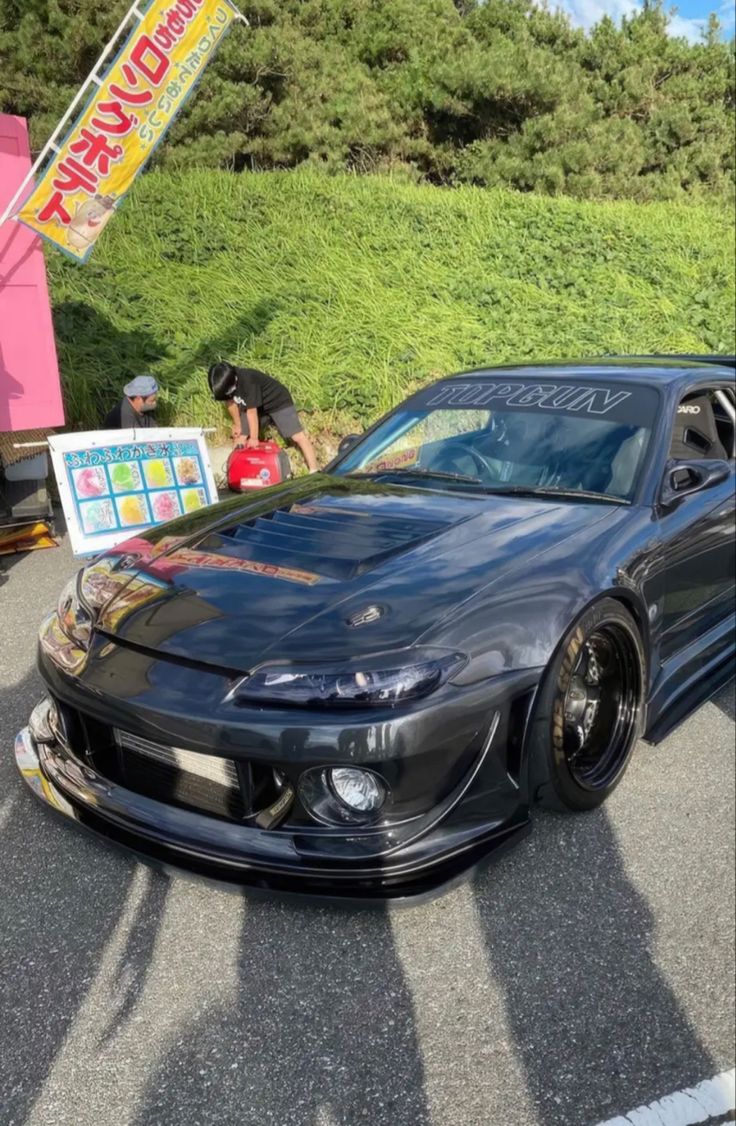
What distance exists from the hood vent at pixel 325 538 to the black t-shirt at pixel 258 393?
415 centimetres

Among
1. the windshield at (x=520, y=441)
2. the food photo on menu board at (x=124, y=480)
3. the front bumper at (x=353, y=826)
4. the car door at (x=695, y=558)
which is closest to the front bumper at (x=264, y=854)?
the front bumper at (x=353, y=826)

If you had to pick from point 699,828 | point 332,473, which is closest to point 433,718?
point 699,828

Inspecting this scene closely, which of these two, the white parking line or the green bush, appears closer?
the white parking line

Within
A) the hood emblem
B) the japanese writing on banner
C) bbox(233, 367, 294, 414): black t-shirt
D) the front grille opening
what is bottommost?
the front grille opening

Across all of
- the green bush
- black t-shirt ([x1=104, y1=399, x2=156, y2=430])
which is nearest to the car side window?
black t-shirt ([x1=104, y1=399, x2=156, y2=430])

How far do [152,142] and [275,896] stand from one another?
20.0 feet

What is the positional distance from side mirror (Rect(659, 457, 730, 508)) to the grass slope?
6015mm

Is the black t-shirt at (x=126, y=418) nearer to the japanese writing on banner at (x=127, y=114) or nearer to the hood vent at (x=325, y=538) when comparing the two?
the japanese writing on banner at (x=127, y=114)

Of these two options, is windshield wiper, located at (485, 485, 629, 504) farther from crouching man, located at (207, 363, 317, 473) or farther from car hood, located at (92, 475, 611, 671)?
crouching man, located at (207, 363, 317, 473)

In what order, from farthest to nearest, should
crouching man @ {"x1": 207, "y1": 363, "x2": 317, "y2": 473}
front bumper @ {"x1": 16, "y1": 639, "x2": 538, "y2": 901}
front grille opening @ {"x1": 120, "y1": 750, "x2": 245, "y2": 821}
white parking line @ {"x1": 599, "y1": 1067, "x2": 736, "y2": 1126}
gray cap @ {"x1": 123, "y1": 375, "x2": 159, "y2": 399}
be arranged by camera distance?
crouching man @ {"x1": 207, "y1": 363, "x2": 317, "y2": 473}, gray cap @ {"x1": 123, "y1": 375, "x2": 159, "y2": 399}, front grille opening @ {"x1": 120, "y1": 750, "x2": 245, "y2": 821}, front bumper @ {"x1": 16, "y1": 639, "x2": 538, "y2": 901}, white parking line @ {"x1": 599, "y1": 1067, "x2": 736, "y2": 1126}

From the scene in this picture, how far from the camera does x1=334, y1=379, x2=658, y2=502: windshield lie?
313 centimetres

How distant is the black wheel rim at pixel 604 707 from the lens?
8.58 feet

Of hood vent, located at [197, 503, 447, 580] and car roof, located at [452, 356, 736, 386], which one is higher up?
car roof, located at [452, 356, 736, 386]

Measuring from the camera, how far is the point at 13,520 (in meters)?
5.71
